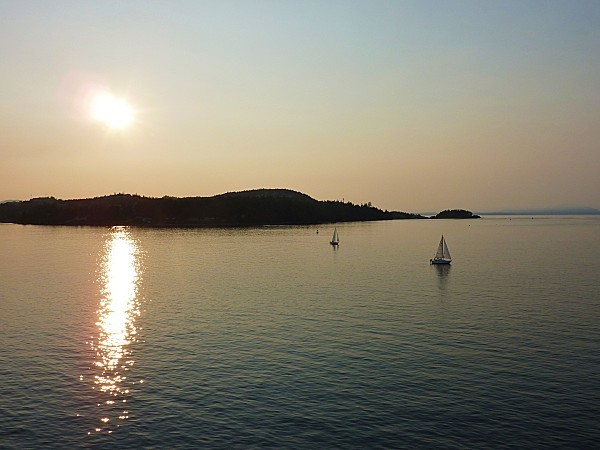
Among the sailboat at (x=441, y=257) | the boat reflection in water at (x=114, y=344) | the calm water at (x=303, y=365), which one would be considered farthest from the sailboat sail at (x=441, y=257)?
the boat reflection in water at (x=114, y=344)

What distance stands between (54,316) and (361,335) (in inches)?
1685

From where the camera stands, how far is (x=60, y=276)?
11831cm

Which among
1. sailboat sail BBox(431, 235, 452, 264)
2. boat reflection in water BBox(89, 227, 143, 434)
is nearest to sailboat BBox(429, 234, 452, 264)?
sailboat sail BBox(431, 235, 452, 264)

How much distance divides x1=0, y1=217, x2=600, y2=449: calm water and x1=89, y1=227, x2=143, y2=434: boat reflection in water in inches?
7.9

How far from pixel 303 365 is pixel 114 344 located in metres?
22.6

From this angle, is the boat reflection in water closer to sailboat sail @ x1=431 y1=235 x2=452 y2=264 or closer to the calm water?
the calm water

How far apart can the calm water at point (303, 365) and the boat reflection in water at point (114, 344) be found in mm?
202

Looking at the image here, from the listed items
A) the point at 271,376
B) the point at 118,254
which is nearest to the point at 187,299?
the point at 271,376

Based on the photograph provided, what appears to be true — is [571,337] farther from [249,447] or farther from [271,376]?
[249,447]

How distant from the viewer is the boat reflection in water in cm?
3891

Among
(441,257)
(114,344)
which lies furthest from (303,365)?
(441,257)

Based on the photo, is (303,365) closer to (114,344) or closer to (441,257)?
(114,344)

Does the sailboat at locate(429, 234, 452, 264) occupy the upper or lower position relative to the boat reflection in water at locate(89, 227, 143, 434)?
upper

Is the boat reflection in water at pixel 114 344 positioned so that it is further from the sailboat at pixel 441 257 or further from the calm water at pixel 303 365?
the sailboat at pixel 441 257
